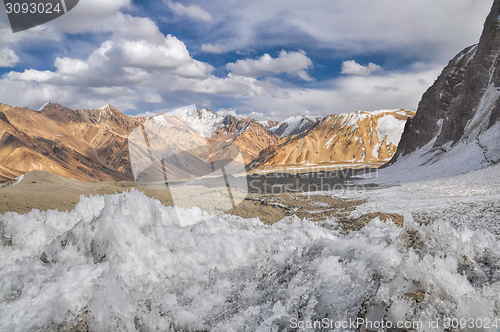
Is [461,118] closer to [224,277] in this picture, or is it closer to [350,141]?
[224,277]

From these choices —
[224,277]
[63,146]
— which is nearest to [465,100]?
[224,277]

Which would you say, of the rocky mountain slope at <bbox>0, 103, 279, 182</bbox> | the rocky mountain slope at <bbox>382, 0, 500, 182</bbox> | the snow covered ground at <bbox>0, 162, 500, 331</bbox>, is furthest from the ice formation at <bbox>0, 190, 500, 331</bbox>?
the rocky mountain slope at <bbox>0, 103, 279, 182</bbox>

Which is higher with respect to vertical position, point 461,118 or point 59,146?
point 59,146

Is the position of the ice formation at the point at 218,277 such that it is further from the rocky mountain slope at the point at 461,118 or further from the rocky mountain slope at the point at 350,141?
the rocky mountain slope at the point at 350,141

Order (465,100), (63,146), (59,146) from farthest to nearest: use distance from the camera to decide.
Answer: (63,146), (59,146), (465,100)

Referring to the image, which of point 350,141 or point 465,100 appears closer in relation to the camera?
point 465,100

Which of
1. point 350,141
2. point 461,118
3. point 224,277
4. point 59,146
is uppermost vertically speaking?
point 59,146

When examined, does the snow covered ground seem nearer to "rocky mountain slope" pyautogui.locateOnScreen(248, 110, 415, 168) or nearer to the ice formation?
the ice formation
